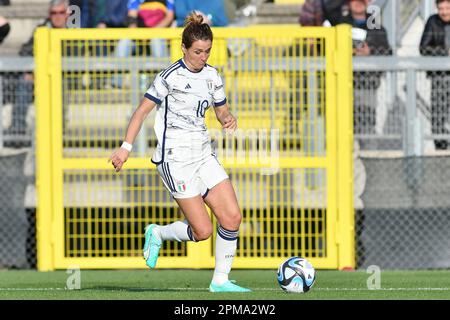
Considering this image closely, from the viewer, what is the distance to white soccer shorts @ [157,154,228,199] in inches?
438

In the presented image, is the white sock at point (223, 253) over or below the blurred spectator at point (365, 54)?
below

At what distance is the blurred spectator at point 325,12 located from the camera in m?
16.4

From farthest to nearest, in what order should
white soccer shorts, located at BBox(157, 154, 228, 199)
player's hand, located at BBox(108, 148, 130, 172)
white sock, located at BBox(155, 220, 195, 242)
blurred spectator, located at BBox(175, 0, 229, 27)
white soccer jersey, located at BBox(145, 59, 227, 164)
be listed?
blurred spectator, located at BBox(175, 0, 229, 27)
white sock, located at BBox(155, 220, 195, 242)
white soccer shorts, located at BBox(157, 154, 228, 199)
white soccer jersey, located at BBox(145, 59, 227, 164)
player's hand, located at BBox(108, 148, 130, 172)

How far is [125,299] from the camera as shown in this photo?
10547mm

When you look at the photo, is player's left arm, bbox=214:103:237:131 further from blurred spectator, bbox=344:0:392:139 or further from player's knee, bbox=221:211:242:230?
blurred spectator, bbox=344:0:392:139

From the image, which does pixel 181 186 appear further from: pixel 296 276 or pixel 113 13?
pixel 113 13

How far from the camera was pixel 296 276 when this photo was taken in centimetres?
1106

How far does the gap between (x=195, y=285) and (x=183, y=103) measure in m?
2.25

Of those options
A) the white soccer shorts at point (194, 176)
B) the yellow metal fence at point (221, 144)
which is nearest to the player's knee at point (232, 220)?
the white soccer shorts at point (194, 176)

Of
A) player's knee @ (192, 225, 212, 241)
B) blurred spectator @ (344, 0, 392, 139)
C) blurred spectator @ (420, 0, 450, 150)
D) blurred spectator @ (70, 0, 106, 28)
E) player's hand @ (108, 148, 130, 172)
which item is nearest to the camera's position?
player's hand @ (108, 148, 130, 172)

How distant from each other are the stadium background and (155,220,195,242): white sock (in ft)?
10.00

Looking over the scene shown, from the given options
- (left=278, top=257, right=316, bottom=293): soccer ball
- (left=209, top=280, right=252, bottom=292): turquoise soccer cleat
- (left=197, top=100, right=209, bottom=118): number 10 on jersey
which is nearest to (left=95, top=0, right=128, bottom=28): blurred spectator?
(left=197, top=100, right=209, bottom=118): number 10 on jersey

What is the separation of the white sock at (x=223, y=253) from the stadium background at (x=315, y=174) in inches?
138

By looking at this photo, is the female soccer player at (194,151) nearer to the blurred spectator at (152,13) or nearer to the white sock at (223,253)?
the white sock at (223,253)
